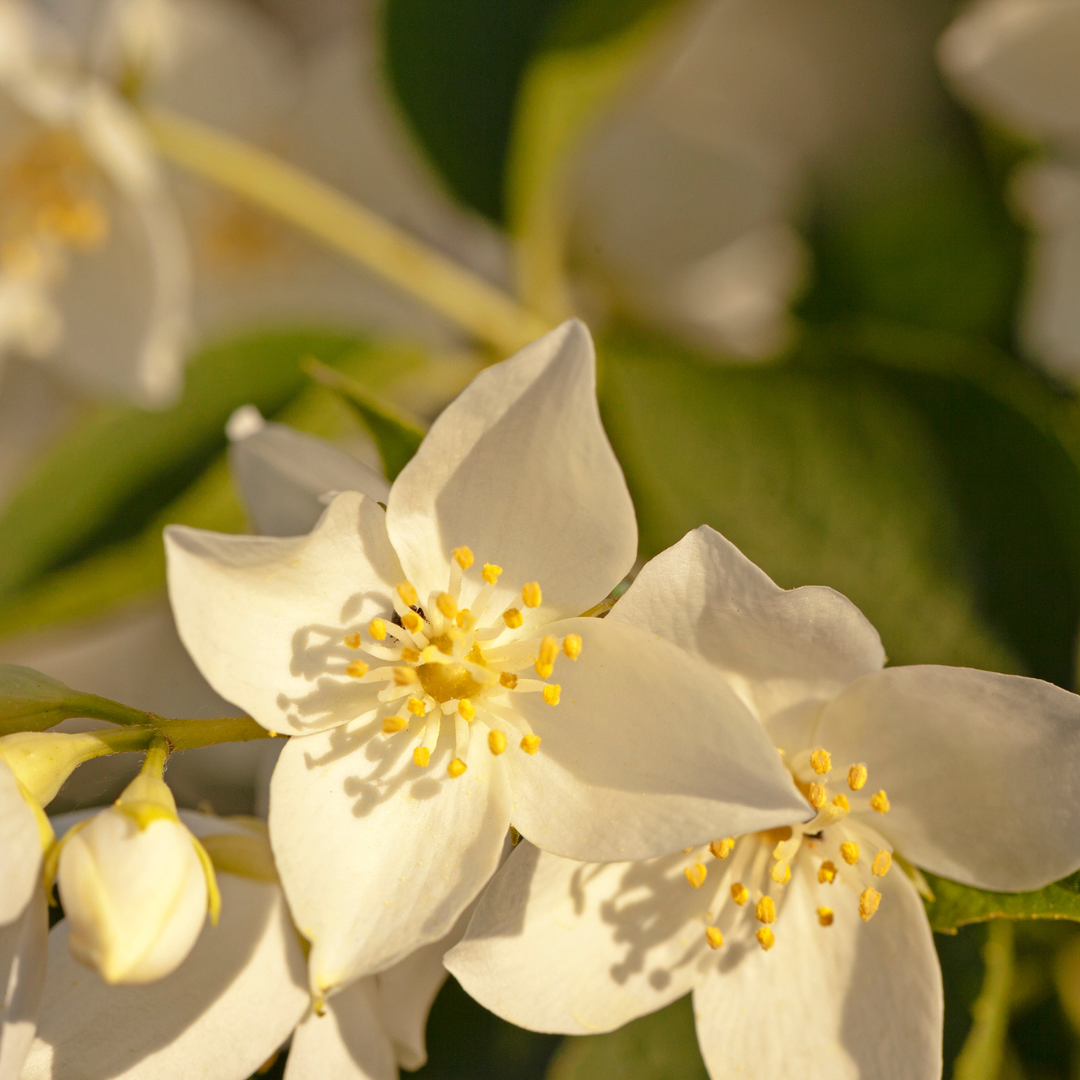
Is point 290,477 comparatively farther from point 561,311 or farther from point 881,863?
point 561,311

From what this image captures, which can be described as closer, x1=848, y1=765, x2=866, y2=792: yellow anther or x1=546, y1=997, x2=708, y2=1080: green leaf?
x1=848, y1=765, x2=866, y2=792: yellow anther

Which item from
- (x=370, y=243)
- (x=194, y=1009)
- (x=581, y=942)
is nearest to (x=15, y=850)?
(x=194, y=1009)

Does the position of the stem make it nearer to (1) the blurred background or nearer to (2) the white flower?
(1) the blurred background

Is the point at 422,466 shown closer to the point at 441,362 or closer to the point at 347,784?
the point at 347,784

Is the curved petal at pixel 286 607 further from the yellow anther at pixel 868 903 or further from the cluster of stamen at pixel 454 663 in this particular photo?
the yellow anther at pixel 868 903

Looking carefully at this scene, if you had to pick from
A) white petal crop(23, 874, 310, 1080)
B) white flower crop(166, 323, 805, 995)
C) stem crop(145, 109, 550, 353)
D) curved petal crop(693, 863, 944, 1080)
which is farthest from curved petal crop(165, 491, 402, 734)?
stem crop(145, 109, 550, 353)
